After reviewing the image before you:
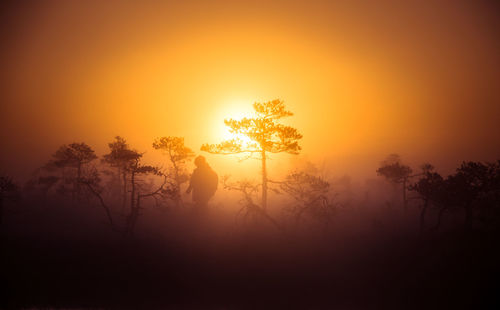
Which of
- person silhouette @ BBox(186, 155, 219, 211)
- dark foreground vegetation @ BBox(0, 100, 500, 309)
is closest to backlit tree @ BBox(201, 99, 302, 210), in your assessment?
dark foreground vegetation @ BBox(0, 100, 500, 309)

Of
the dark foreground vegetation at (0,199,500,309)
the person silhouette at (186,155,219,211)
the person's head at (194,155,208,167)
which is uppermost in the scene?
the person's head at (194,155,208,167)

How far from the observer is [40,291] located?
15.4 m

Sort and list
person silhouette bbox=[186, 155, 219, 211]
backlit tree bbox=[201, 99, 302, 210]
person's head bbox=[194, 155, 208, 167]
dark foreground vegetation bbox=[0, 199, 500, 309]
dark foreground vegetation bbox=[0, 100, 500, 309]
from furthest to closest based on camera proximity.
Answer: person's head bbox=[194, 155, 208, 167]
person silhouette bbox=[186, 155, 219, 211]
backlit tree bbox=[201, 99, 302, 210]
dark foreground vegetation bbox=[0, 100, 500, 309]
dark foreground vegetation bbox=[0, 199, 500, 309]

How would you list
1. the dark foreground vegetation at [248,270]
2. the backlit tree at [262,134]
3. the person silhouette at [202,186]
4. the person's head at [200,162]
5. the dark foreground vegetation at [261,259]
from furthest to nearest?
the person's head at [200,162] → the person silhouette at [202,186] → the backlit tree at [262,134] → the dark foreground vegetation at [261,259] → the dark foreground vegetation at [248,270]

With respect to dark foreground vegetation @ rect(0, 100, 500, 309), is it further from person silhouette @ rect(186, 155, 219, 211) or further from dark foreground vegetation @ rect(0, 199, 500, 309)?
person silhouette @ rect(186, 155, 219, 211)

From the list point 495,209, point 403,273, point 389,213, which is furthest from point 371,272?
point 389,213

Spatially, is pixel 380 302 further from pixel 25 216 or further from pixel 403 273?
pixel 25 216

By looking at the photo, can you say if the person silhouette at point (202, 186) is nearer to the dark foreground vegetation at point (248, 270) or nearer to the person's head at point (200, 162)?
the person's head at point (200, 162)

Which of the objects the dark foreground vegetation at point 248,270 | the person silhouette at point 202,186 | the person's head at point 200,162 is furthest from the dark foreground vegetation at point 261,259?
the person's head at point 200,162

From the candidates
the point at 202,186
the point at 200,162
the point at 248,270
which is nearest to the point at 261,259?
the point at 248,270

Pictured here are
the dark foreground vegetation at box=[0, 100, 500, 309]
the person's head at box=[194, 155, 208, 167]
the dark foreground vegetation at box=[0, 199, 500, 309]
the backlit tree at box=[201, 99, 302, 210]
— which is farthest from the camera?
the person's head at box=[194, 155, 208, 167]

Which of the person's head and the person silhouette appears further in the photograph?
the person's head

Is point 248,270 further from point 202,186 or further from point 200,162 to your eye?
point 200,162

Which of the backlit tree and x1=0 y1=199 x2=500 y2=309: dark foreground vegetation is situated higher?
the backlit tree
